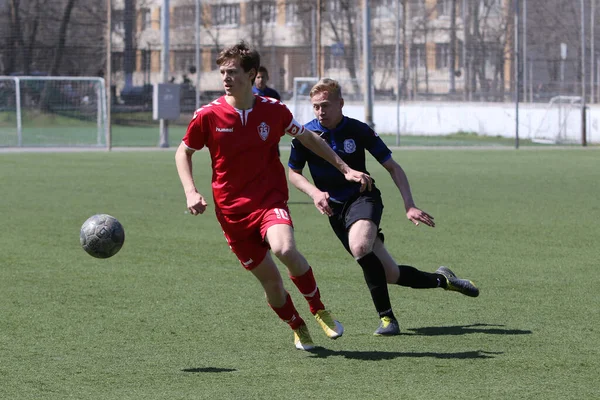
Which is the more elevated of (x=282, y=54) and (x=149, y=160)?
(x=282, y=54)

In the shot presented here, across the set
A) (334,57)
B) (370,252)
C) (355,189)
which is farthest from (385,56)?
(370,252)

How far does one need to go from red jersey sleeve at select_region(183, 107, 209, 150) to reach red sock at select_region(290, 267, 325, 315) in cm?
97

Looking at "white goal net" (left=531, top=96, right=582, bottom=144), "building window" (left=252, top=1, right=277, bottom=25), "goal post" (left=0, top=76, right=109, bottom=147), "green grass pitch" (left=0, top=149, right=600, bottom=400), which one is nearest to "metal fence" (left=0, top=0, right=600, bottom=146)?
"white goal net" (left=531, top=96, right=582, bottom=144)


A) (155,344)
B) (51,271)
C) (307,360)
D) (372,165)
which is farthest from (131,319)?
(372,165)

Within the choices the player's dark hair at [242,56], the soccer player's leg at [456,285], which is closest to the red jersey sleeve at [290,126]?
the player's dark hair at [242,56]

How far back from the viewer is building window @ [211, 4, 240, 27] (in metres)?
45.0

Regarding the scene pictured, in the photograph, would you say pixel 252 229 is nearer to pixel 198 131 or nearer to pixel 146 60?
pixel 198 131

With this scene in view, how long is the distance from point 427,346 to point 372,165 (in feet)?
62.6

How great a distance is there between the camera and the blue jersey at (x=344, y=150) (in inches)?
281

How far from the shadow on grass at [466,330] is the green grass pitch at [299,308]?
13 millimetres

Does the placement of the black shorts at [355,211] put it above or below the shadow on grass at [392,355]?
above

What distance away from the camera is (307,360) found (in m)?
6.18

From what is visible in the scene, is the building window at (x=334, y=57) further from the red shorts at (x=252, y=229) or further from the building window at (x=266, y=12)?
the red shorts at (x=252, y=229)

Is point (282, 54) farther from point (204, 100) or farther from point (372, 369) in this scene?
point (372, 369)
